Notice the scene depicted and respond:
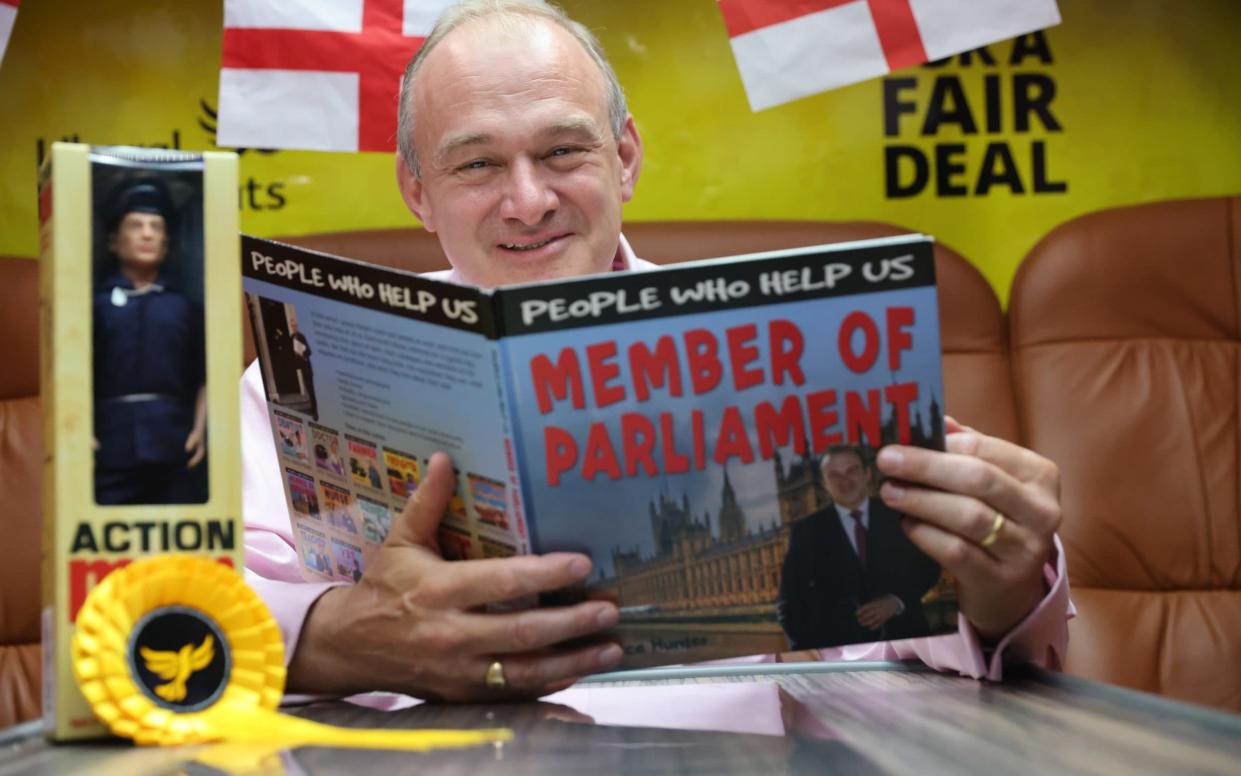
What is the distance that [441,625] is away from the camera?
2.90ft

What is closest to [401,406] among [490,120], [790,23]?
[490,120]

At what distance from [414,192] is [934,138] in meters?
1.14

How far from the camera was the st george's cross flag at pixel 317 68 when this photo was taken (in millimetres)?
2037

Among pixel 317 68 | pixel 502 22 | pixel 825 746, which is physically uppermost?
pixel 317 68

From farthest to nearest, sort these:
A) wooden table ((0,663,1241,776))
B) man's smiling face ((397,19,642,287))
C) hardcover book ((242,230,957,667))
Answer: man's smiling face ((397,19,642,287)) → hardcover book ((242,230,957,667)) → wooden table ((0,663,1241,776))

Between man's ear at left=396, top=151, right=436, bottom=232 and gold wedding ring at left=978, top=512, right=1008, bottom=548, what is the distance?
3.00ft

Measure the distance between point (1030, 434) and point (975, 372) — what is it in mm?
140

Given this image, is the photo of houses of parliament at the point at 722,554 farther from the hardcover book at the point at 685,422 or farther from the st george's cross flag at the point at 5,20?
the st george's cross flag at the point at 5,20

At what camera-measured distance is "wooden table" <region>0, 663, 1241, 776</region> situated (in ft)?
2.05

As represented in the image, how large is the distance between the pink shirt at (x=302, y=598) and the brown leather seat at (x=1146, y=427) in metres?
0.87

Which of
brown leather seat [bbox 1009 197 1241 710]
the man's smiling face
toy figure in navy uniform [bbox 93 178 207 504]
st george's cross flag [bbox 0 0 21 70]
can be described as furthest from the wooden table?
st george's cross flag [bbox 0 0 21 70]

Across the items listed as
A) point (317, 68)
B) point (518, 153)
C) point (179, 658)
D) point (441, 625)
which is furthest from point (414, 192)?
point (179, 658)

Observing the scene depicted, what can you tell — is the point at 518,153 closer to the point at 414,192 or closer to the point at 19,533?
the point at 414,192

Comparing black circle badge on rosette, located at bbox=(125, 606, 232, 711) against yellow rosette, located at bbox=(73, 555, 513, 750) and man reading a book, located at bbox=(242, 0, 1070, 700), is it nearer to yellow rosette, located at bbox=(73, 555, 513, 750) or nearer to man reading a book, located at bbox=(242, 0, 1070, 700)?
yellow rosette, located at bbox=(73, 555, 513, 750)
